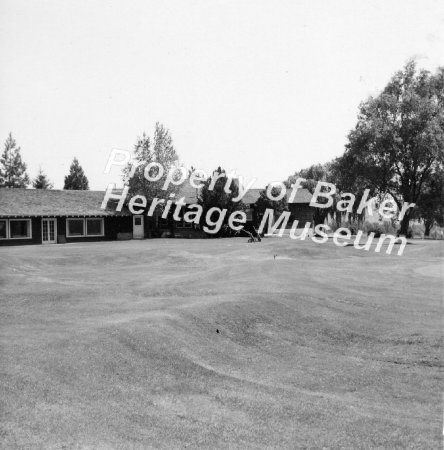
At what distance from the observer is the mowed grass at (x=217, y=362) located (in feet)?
27.1

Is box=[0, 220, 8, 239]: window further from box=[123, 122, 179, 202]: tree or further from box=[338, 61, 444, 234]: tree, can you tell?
box=[338, 61, 444, 234]: tree

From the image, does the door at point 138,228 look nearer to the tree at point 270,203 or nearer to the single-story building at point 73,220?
the single-story building at point 73,220

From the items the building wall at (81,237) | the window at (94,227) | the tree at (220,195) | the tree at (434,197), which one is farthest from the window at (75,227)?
the tree at (434,197)

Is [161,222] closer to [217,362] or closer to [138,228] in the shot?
[138,228]

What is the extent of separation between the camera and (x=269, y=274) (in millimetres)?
22656

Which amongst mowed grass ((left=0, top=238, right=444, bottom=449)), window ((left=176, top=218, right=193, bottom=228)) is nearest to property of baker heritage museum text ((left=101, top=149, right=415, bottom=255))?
window ((left=176, top=218, right=193, bottom=228))

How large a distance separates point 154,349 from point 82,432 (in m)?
4.32

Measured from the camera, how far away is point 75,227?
154ft

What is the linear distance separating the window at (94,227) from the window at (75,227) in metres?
0.51

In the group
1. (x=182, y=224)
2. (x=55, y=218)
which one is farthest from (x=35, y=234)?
(x=182, y=224)

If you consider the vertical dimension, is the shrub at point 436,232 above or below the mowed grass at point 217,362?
above

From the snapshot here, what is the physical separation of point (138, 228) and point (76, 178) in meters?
36.2

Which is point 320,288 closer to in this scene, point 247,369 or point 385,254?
point 247,369

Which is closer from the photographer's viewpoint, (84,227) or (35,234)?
(35,234)
